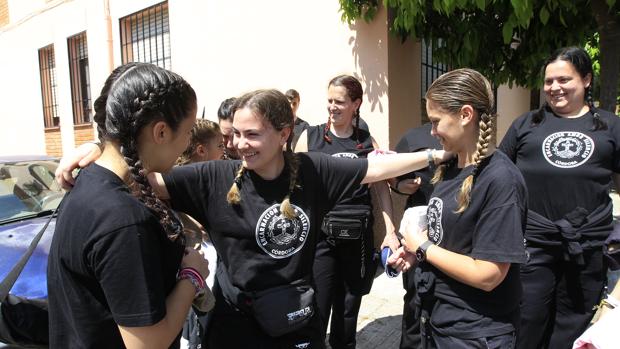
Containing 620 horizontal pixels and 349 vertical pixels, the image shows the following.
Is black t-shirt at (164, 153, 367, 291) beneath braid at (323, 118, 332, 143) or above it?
beneath

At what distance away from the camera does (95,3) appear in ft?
26.7

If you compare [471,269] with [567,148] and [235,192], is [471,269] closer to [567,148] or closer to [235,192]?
[235,192]

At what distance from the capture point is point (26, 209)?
3.77 meters

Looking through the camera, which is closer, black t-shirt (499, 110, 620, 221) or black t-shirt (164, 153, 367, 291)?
black t-shirt (164, 153, 367, 291)

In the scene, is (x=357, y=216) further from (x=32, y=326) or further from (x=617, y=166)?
(x=32, y=326)

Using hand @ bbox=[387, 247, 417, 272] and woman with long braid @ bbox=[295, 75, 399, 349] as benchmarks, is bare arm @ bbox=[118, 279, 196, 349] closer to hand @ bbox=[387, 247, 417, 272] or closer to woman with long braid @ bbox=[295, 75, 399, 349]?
hand @ bbox=[387, 247, 417, 272]

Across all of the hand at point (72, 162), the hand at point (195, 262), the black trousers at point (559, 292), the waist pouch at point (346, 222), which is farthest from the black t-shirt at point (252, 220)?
the black trousers at point (559, 292)

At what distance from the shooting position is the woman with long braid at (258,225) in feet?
5.79

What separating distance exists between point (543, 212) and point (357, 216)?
43.0 inches

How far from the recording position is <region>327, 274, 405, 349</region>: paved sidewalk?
3.54 meters

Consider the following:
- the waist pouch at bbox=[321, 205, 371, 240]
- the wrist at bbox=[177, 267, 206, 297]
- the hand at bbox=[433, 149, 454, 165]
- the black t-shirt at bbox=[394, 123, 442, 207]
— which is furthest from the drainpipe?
the wrist at bbox=[177, 267, 206, 297]

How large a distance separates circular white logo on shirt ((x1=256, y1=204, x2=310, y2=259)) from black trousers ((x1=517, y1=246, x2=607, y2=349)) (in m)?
1.46

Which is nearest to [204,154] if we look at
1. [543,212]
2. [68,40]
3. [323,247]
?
[323,247]

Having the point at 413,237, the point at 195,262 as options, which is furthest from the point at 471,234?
the point at 195,262
